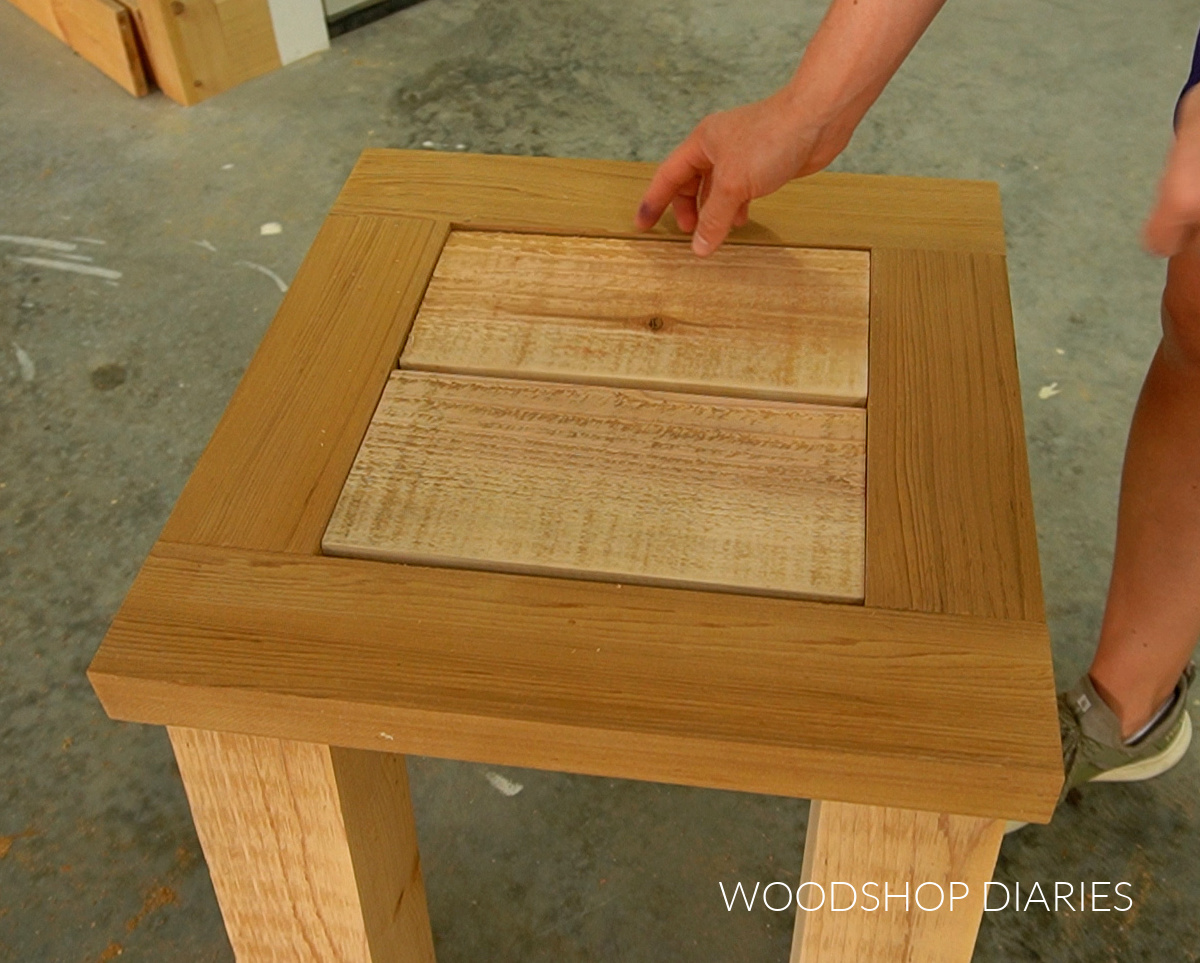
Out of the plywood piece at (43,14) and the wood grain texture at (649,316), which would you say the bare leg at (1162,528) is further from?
the plywood piece at (43,14)

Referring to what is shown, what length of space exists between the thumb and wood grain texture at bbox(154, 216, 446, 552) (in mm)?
205

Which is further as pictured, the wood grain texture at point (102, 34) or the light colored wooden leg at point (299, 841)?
the wood grain texture at point (102, 34)

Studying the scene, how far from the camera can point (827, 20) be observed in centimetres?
91

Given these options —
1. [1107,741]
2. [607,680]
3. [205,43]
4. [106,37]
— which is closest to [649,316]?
[607,680]

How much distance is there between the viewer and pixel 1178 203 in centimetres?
53

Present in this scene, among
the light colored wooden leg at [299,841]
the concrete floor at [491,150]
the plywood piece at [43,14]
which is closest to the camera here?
the light colored wooden leg at [299,841]

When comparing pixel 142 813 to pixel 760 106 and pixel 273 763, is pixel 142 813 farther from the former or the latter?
pixel 760 106

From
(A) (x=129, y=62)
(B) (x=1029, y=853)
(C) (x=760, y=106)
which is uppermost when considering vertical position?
Result: (C) (x=760, y=106)

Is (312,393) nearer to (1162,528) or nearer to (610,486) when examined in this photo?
(610,486)

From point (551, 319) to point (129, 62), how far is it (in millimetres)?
1568

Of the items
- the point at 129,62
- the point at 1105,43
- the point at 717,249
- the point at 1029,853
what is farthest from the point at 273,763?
the point at 1105,43

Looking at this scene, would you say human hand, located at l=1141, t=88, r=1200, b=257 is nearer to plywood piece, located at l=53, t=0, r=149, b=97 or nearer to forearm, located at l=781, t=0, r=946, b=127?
forearm, located at l=781, t=0, r=946, b=127

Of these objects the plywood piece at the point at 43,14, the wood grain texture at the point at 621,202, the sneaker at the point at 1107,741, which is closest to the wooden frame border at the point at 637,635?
the wood grain texture at the point at 621,202

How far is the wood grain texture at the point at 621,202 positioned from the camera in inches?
39.0
